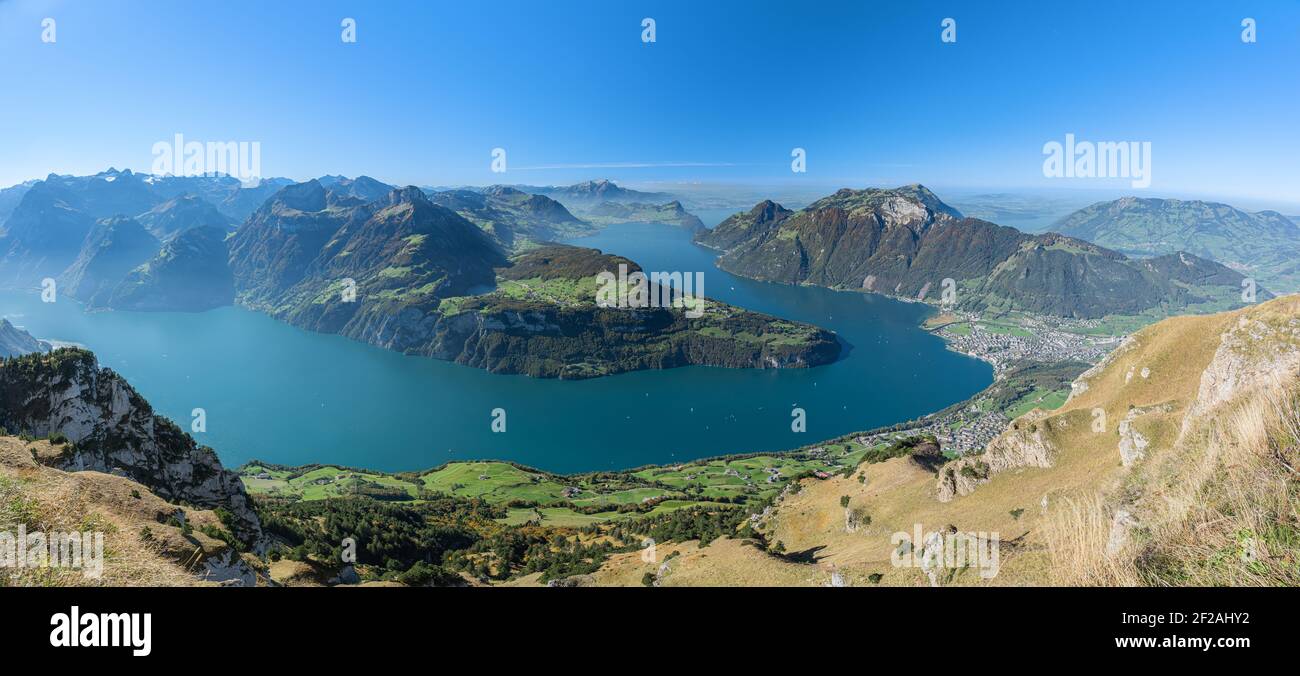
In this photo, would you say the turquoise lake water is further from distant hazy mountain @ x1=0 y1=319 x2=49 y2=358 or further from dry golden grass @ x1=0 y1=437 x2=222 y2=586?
dry golden grass @ x1=0 y1=437 x2=222 y2=586

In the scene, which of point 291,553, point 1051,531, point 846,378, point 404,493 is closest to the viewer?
point 1051,531

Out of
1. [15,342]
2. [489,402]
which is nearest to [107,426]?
[489,402]

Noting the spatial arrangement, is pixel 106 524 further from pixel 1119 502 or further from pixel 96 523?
pixel 1119 502

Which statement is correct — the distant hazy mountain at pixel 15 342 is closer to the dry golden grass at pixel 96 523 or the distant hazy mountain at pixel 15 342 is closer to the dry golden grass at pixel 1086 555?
the dry golden grass at pixel 96 523

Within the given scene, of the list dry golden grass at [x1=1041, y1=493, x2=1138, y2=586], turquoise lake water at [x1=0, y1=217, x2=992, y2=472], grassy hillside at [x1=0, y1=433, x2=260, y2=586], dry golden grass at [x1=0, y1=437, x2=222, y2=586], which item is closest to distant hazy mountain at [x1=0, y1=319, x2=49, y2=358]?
turquoise lake water at [x1=0, y1=217, x2=992, y2=472]
